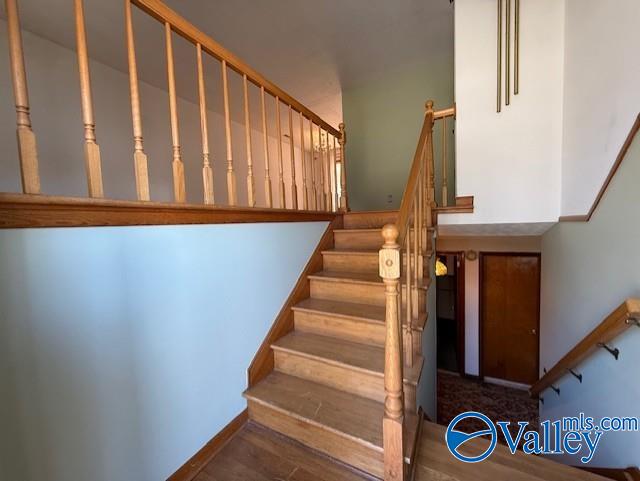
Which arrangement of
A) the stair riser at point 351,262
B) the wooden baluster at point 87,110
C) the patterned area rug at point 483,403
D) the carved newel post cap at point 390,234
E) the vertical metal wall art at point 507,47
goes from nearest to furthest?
the wooden baluster at point 87,110 → the carved newel post cap at point 390,234 → the vertical metal wall art at point 507,47 → the stair riser at point 351,262 → the patterned area rug at point 483,403

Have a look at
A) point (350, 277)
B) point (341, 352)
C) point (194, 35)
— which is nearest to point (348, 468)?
point (341, 352)

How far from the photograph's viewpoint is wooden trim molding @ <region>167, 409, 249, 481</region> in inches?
49.8

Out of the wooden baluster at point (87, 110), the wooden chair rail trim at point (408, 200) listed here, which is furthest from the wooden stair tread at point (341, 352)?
the wooden baluster at point (87, 110)

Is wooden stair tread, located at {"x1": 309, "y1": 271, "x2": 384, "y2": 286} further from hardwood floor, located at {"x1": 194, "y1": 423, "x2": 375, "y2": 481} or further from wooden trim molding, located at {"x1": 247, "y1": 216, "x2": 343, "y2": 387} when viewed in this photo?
hardwood floor, located at {"x1": 194, "y1": 423, "x2": 375, "y2": 481}

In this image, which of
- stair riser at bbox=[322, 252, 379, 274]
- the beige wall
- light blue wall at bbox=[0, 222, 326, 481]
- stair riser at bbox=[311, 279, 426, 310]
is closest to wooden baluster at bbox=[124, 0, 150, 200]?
light blue wall at bbox=[0, 222, 326, 481]

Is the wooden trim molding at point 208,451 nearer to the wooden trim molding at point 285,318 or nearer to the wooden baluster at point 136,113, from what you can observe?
the wooden trim molding at point 285,318

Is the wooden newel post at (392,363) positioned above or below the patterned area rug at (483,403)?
above

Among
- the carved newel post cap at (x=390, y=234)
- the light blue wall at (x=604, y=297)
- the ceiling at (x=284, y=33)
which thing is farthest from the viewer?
the ceiling at (x=284, y=33)

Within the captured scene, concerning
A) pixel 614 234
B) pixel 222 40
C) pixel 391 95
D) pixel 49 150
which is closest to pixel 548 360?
pixel 614 234

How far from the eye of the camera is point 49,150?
2.39 metres

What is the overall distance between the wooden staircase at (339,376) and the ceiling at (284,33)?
2292 mm

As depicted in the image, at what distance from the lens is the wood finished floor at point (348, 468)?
1.20 metres

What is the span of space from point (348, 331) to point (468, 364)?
367 cm

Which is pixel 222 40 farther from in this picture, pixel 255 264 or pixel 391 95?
pixel 255 264
